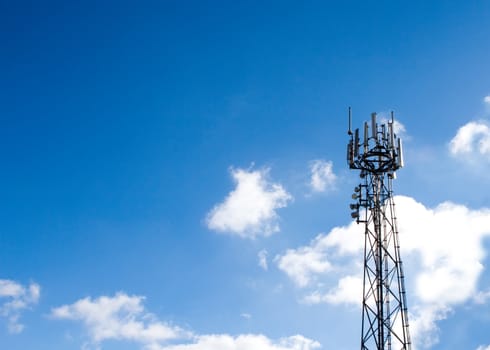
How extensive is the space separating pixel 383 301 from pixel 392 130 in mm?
10087

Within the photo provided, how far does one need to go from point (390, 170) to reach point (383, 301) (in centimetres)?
770

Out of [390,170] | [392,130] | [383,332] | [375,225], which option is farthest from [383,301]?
[392,130]

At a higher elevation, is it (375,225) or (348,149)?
(348,149)

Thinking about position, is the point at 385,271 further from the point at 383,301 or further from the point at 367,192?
the point at 367,192

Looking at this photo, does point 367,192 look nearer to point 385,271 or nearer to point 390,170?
point 390,170

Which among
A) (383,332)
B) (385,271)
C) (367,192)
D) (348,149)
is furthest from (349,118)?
(383,332)

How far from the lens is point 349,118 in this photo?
40531 mm

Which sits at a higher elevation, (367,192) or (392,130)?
(392,130)

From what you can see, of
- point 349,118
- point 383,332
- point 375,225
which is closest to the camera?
point 383,332

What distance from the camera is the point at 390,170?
128ft

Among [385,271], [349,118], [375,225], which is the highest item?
[349,118]

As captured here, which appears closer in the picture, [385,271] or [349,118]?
[385,271]

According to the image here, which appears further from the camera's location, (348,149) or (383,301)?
(348,149)

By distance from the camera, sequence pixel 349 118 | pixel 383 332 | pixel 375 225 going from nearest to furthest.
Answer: pixel 383 332 → pixel 375 225 → pixel 349 118
